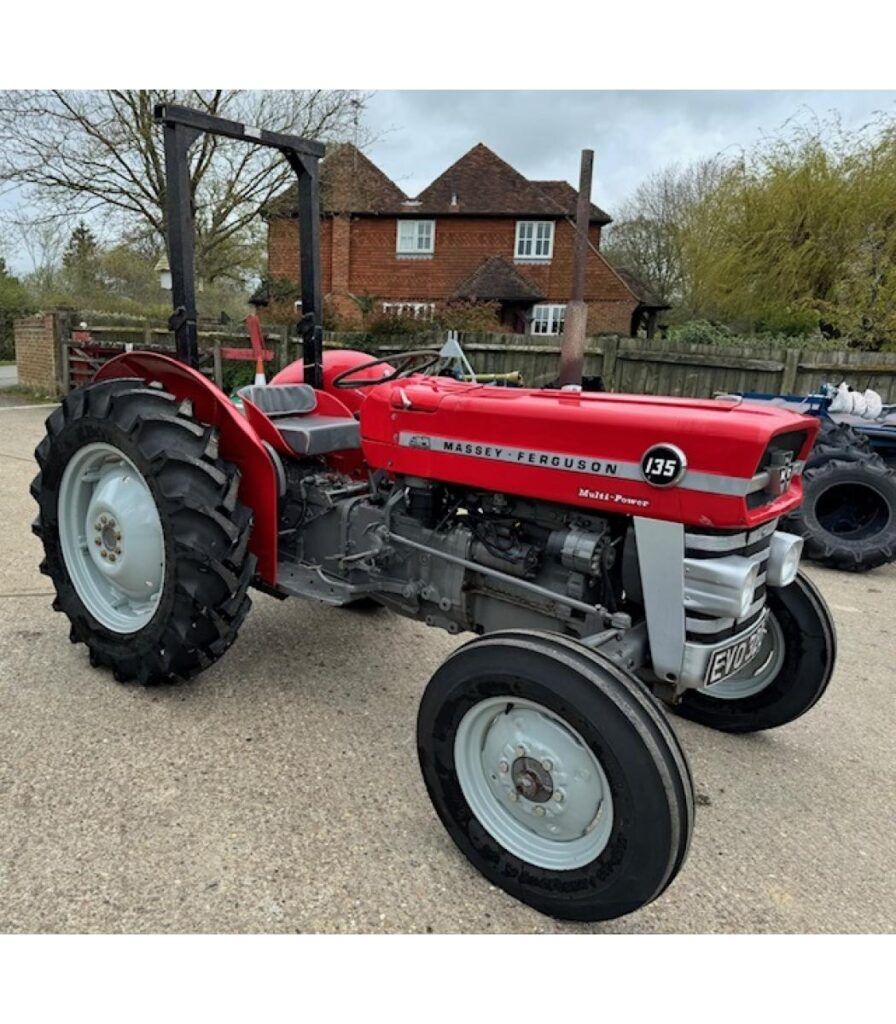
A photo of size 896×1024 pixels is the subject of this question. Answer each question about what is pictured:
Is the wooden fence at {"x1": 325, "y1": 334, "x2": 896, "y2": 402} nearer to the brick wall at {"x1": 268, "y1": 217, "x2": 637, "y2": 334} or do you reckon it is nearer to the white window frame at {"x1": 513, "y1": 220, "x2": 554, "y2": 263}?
the brick wall at {"x1": 268, "y1": 217, "x2": 637, "y2": 334}

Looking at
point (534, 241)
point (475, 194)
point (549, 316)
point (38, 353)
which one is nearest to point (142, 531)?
point (38, 353)

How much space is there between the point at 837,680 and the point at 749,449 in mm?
2022

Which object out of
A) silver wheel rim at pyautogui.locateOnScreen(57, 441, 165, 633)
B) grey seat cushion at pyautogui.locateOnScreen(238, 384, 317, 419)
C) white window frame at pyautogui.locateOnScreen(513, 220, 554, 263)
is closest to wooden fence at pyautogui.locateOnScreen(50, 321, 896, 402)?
grey seat cushion at pyautogui.locateOnScreen(238, 384, 317, 419)

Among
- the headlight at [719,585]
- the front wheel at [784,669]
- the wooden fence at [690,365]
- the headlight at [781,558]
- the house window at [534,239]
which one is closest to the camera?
the headlight at [719,585]

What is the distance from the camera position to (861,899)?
194cm

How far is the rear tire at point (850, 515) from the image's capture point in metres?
5.09

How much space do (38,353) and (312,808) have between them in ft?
45.7

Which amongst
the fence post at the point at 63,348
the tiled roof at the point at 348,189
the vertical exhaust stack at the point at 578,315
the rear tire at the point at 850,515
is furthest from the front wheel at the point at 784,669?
the fence post at the point at 63,348

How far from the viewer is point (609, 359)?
32.4ft

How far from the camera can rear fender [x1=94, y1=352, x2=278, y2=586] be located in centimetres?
267

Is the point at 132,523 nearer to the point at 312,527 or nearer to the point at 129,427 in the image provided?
the point at 129,427

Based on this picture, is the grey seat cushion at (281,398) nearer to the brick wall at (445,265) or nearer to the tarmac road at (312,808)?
the tarmac road at (312,808)

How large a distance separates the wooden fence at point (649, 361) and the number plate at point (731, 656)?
20.9ft

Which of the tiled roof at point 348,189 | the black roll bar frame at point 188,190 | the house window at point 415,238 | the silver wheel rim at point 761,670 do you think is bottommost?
the silver wheel rim at point 761,670
